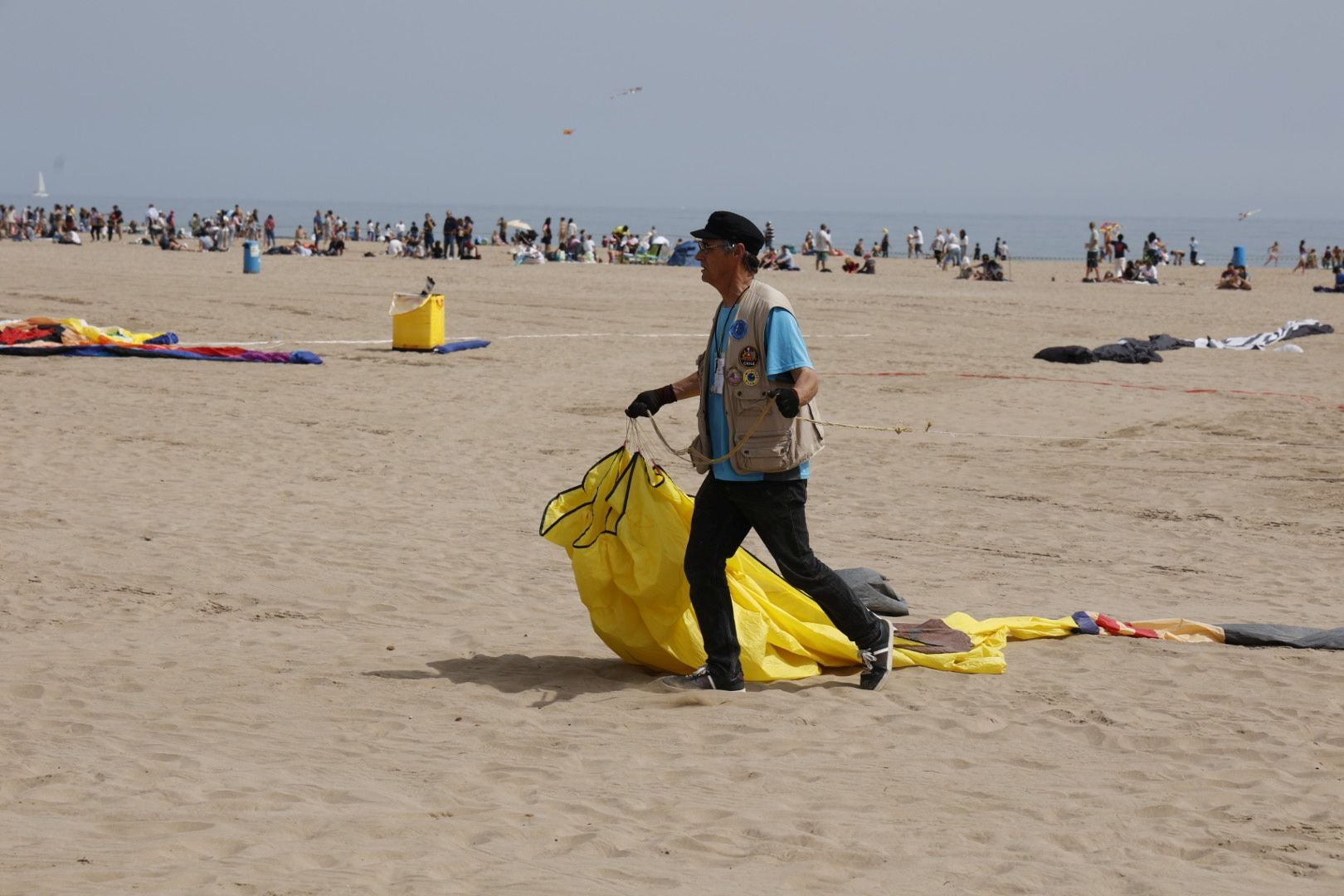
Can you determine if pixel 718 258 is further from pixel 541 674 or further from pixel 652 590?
pixel 541 674

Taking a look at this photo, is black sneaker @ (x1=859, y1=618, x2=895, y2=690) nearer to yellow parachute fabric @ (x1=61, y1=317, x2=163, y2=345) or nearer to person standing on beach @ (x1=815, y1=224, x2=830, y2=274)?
yellow parachute fabric @ (x1=61, y1=317, x2=163, y2=345)

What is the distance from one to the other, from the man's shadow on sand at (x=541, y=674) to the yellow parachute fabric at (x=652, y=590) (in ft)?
0.36

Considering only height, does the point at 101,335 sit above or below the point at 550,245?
below

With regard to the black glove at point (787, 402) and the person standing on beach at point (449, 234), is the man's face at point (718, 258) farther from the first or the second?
the person standing on beach at point (449, 234)

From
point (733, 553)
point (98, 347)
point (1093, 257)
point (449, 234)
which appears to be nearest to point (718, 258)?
point (733, 553)

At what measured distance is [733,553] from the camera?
5910 millimetres

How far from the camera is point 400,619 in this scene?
23.8 feet

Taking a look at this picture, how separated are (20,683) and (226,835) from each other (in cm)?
206

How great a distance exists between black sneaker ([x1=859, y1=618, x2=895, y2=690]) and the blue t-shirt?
0.80 m

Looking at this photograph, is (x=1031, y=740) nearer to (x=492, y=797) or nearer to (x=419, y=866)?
(x=492, y=797)

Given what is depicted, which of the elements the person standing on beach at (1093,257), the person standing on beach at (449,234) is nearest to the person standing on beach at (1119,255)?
the person standing on beach at (1093,257)

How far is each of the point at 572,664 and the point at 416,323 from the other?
12214 mm

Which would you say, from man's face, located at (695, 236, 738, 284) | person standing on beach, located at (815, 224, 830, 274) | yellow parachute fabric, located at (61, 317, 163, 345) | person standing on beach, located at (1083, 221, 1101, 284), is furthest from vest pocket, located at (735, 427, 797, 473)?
person standing on beach, located at (815, 224, 830, 274)

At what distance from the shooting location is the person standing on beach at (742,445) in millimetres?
5664
